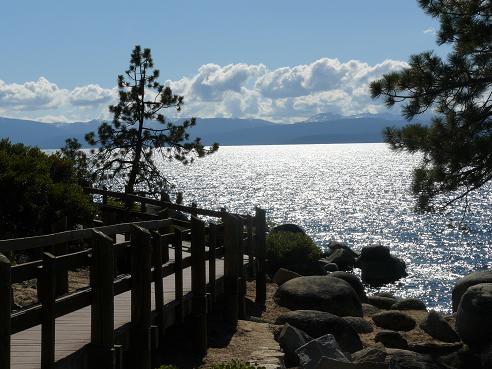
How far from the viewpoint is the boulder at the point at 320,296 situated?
56.4 feet

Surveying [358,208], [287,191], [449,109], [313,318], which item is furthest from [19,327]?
[287,191]

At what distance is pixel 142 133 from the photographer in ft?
87.3

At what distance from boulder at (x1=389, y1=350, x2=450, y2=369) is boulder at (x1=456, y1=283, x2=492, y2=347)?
9.97 feet

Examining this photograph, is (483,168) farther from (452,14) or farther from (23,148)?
(23,148)

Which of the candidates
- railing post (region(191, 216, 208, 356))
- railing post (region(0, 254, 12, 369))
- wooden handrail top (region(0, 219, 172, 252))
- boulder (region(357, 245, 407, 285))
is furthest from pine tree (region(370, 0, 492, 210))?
boulder (region(357, 245, 407, 285))

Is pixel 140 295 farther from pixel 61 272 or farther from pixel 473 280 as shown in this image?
pixel 473 280

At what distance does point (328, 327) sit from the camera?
1405 centimetres

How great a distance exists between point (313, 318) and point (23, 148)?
764cm

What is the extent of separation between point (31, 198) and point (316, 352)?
6434mm

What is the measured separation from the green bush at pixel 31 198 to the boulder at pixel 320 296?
582 cm

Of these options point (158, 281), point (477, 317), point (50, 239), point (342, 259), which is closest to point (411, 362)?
point (477, 317)

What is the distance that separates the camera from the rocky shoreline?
1187cm

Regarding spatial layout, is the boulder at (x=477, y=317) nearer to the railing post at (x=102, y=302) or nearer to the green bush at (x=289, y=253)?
the green bush at (x=289, y=253)

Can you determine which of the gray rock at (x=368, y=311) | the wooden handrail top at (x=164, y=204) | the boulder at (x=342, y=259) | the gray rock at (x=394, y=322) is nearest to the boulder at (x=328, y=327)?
the wooden handrail top at (x=164, y=204)
